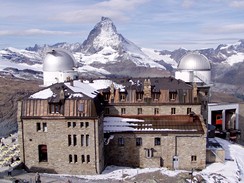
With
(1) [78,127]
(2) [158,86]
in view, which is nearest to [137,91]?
(2) [158,86]

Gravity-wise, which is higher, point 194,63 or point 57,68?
point 194,63

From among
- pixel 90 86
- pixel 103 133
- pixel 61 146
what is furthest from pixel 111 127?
pixel 90 86

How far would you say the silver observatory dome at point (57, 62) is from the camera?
68.0 metres

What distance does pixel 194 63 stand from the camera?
217 ft

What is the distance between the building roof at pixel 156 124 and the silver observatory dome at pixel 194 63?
15.0 m

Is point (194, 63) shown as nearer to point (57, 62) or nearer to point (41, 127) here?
point (57, 62)

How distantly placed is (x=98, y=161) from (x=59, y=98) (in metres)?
9.68

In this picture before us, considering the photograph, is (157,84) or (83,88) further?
(157,84)

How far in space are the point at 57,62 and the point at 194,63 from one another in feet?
84.1

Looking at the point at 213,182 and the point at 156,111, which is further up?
the point at 156,111

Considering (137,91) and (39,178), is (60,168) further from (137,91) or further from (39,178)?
(137,91)

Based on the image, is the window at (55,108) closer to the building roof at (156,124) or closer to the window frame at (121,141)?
the building roof at (156,124)

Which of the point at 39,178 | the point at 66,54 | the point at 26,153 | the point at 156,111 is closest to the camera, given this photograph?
the point at 39,178

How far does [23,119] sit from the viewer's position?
1866 inches
